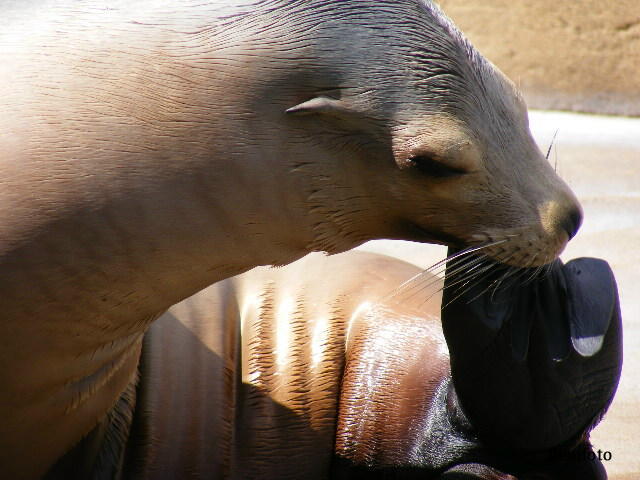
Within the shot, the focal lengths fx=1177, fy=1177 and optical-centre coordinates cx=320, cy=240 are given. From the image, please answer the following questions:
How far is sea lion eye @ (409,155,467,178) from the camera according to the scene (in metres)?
1.67

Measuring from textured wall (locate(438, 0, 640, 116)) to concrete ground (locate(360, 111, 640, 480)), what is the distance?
0.19 metres

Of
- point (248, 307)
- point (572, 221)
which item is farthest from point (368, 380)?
point (572, 221)

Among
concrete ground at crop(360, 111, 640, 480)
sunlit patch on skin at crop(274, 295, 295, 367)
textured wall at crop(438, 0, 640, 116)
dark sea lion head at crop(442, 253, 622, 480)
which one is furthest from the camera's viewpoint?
textured wall at crop(438, 0, 640, 116)

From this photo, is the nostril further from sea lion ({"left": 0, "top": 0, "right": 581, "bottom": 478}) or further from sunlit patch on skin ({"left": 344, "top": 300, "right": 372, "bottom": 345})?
sunlit patch on skin ({"left": 344, "top": 300, "right": 372, "bottom": 345})

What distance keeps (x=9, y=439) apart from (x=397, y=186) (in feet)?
2.46

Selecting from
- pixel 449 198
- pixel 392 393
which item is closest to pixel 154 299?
pixel 449 198

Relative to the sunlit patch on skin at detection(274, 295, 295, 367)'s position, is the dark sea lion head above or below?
above

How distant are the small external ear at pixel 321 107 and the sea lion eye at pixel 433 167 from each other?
0.12 meters

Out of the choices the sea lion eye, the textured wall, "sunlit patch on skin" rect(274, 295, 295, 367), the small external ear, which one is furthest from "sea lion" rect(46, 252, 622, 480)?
the textured wall

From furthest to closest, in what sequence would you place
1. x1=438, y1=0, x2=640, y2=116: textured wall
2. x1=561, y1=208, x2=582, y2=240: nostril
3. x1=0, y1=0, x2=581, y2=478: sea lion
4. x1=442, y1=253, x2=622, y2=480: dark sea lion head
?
x1=438, y1=0, x2=640, y2=116: textured wall → x1=442, y1=253, x2=622, y2=480: dark sea lion head → x1=561, y1=208, x2=582, y2=240: nostril → x1=0, y1=0, x2=581, y2=478: sea lion

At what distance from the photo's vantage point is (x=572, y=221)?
177cm

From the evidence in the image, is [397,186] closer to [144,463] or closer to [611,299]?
[611,299]

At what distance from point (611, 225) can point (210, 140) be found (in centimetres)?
286

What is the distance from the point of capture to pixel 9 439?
6.18 ft
